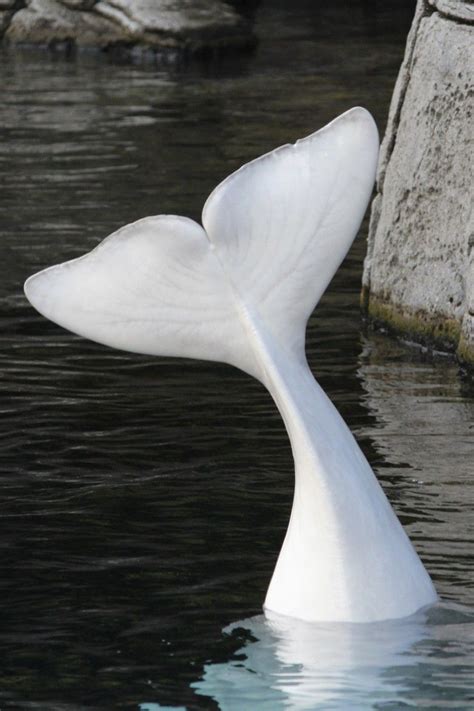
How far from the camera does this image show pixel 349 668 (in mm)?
4344

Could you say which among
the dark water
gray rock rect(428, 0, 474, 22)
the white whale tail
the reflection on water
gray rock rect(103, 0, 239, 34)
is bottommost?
the dark water

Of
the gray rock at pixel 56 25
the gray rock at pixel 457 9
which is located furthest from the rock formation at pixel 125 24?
the gray rock at pixel 457 9

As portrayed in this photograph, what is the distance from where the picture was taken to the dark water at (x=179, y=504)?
4.42 meters

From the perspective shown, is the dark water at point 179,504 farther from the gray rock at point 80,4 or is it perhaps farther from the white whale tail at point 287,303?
the gray rock at point 80,4

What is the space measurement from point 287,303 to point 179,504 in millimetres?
1788

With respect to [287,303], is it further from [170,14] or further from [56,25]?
[56,25]

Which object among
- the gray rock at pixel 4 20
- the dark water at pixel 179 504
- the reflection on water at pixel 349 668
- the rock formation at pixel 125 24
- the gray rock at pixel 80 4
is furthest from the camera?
the gray rock at pixel 4 20

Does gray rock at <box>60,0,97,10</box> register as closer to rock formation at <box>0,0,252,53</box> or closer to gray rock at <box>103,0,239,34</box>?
rock formation at <box>0,0,252,53</box>

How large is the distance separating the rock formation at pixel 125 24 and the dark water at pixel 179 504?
848 cm

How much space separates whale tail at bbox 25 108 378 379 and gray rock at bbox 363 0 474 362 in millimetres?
3327

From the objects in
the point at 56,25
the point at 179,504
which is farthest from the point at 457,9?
the point at 56,25

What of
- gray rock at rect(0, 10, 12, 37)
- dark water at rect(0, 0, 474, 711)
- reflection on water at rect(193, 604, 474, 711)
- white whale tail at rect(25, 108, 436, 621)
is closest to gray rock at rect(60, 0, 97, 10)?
gray rock at rect(0, 10, 12, 37)

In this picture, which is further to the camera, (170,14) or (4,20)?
(4,20)

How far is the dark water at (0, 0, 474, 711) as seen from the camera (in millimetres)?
4418
